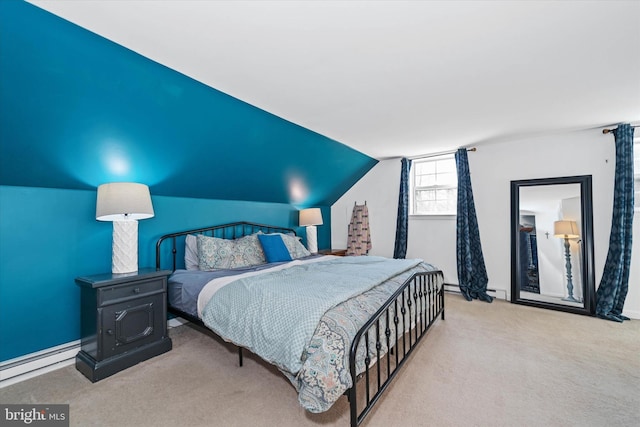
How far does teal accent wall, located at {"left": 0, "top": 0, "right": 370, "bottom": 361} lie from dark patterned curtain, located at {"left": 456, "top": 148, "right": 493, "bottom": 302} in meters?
2.60

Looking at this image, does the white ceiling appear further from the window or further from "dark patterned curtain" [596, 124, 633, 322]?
the window

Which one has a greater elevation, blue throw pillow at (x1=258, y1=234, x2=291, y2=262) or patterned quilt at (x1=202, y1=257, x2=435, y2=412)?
blue throw pillow at (x1=258, y1=234, x2=291, y2=262)

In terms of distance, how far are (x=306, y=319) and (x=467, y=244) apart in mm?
3378

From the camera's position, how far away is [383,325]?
1.99 meters

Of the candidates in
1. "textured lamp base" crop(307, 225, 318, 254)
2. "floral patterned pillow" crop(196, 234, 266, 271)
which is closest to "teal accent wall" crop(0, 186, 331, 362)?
"floral patterned pillow" crop(196, 234, 266, 271)

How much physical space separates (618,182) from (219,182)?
4690 millimetres

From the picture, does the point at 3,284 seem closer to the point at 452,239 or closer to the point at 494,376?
the point at 494,376

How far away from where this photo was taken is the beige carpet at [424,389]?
1719mm

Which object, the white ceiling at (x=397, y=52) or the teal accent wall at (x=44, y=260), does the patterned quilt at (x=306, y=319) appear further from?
the white ceiling at (x=397, y=52)

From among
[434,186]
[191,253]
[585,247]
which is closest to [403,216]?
[434,186]

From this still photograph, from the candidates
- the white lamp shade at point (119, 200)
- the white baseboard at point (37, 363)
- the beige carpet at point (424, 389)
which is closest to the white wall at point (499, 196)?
the beige carpet at point (424, 389)

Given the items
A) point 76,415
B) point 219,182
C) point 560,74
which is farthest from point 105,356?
point 560,74

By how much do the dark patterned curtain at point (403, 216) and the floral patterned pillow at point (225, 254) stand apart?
2434mm

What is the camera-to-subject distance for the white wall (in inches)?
136
